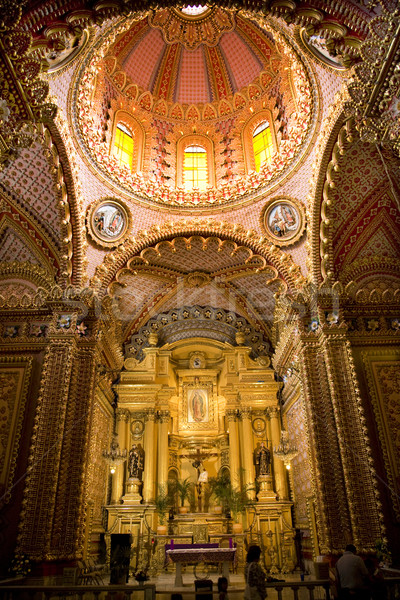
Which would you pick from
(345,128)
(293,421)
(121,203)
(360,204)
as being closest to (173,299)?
(121,203)

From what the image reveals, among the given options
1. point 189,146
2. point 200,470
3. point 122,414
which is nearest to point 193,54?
point 189,146

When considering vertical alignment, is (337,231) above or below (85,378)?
above

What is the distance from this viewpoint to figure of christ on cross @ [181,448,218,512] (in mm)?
16791

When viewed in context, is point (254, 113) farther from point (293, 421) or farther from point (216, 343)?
point (293, 421)

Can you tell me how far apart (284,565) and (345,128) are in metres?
12.9

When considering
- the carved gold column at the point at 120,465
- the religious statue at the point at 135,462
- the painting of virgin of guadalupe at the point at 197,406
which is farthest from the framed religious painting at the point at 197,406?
the carved gold column at the point at 120,465

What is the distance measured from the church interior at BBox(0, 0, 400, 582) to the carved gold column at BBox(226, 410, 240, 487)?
0.10 m

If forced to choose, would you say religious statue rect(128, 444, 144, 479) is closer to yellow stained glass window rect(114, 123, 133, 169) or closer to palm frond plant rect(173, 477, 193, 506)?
palm frond plant rect(173, 477, 193, 506)

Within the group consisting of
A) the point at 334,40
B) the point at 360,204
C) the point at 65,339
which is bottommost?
the point at 65,339

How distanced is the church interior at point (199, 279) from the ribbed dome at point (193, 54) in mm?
74

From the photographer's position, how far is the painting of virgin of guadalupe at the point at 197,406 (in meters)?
18.2

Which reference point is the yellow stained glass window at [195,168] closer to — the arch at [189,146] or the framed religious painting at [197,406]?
the arch at [189,146]

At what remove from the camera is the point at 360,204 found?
12.8 m

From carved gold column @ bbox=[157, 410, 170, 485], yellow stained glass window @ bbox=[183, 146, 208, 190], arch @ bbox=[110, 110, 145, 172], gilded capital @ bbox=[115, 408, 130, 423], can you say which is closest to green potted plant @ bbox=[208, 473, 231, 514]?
carved gold column @ bbox=[157, 410, 170, 485]
